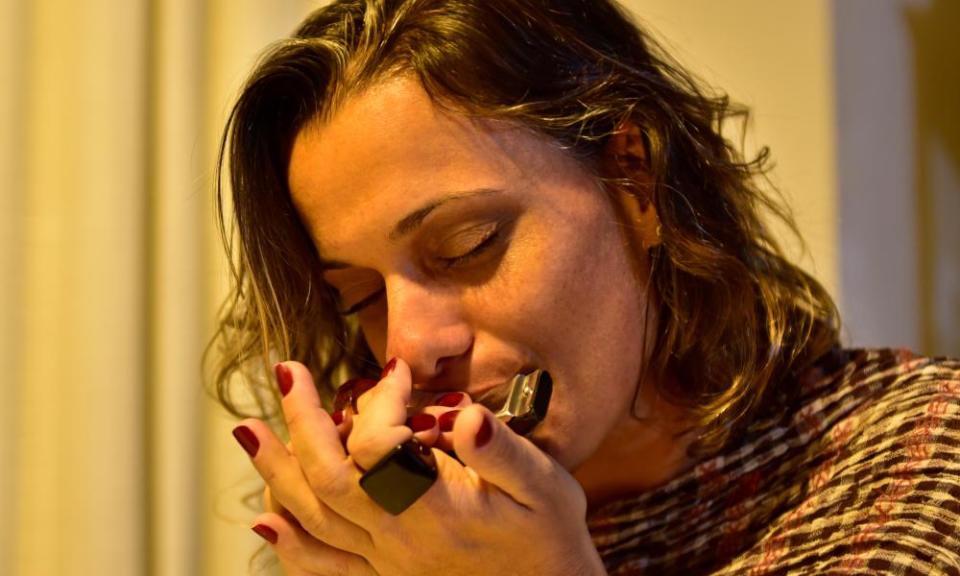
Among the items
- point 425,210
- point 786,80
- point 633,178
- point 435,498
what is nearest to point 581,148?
point 633,178

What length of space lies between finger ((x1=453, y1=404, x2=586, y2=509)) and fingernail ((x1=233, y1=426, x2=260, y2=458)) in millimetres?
214

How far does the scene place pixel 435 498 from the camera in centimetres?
Result: 83

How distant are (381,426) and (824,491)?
444 mm

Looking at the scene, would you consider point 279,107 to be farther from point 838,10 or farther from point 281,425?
point 838,10

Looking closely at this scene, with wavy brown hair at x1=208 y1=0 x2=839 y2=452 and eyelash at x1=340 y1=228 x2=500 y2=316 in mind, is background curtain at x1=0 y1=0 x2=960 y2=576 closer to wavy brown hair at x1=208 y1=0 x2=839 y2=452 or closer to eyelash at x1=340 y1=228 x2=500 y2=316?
wavy brown hair at x1=208 y1=0 x2=839 y2=452

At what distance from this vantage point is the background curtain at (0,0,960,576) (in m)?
1.18

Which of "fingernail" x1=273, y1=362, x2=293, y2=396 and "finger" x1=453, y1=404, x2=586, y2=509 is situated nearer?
"finger" x1=453, y1=404, x2=586, y2=509

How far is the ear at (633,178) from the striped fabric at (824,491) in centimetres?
23

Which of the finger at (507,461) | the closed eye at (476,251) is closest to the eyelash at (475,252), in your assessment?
the closed eye at (476,251)

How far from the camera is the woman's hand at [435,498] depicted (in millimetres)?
819

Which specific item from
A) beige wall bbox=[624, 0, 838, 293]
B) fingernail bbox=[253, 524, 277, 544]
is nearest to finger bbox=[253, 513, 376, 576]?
fingernail bbox=[253, 524, 277, 544]

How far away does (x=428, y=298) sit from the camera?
3.19ft

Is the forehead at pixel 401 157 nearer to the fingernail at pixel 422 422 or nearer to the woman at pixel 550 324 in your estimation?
the woman at pixel 550 324

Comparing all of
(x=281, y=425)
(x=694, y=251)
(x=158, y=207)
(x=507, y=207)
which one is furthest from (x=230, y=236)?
(x=694, y=251)
